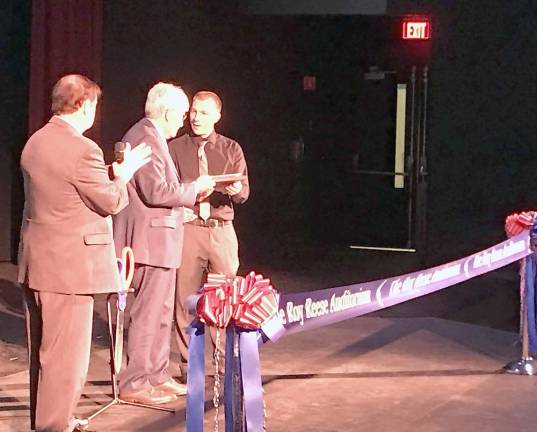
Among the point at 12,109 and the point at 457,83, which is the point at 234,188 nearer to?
the point at 12,109

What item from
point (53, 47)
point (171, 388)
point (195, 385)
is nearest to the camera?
point (195, 385)

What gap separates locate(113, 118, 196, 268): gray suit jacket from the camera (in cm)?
594

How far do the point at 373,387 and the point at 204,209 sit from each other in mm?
1434

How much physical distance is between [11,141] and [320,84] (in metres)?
4.59

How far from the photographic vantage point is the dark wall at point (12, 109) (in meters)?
11.0

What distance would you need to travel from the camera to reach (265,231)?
13.7m

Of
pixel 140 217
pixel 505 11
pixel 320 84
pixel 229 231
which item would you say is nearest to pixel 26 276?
pixel 140 217

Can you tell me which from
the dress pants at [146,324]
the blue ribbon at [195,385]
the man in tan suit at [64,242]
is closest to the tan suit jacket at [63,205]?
the man in tan suit at [64,242]

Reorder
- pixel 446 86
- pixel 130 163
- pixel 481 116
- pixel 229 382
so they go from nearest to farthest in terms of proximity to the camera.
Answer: pixel 229 382
pixel 130 163
pixel 481 116
pixel 446 86

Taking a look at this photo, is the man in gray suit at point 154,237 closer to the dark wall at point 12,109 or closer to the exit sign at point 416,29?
the dark wall at point 12,109

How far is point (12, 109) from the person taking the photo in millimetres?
11125

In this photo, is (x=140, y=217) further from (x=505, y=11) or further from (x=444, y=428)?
(x=505, y=11)

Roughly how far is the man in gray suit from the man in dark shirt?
44 centimetres

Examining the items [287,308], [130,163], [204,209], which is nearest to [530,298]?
[204,209]
